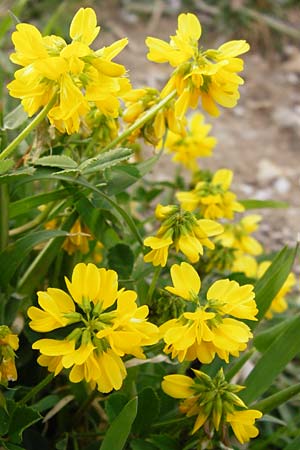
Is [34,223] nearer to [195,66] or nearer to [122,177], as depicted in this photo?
[122,177]

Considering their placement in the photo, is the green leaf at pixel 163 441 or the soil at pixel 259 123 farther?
the soil at pixel 259 123

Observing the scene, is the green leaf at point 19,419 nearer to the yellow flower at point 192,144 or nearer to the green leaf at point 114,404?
the green leaf at point 114,404

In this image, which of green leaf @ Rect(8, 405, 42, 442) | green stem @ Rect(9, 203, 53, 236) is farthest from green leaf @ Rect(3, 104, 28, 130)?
green leaf @ Rect(8, 405, 42, 442)

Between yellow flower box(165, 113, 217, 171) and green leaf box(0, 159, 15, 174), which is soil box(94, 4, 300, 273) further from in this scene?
green leaf box(0, 159, 15, 174)

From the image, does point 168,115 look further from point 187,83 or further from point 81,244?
point 81,244

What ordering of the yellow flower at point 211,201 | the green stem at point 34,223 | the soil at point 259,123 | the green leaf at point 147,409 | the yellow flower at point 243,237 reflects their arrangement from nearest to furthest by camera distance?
the green leaf at point 147,409
the green stem at point 34,223
the yellow flower at point 211,201
the yellow flower at point 243,237
the soil at point 259,123


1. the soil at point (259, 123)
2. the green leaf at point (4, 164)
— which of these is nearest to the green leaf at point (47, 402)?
the green leaf at point (4, 164)

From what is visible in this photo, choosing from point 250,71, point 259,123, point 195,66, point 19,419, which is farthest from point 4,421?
point 250,71

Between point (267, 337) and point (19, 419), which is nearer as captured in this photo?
point (19, 419)
